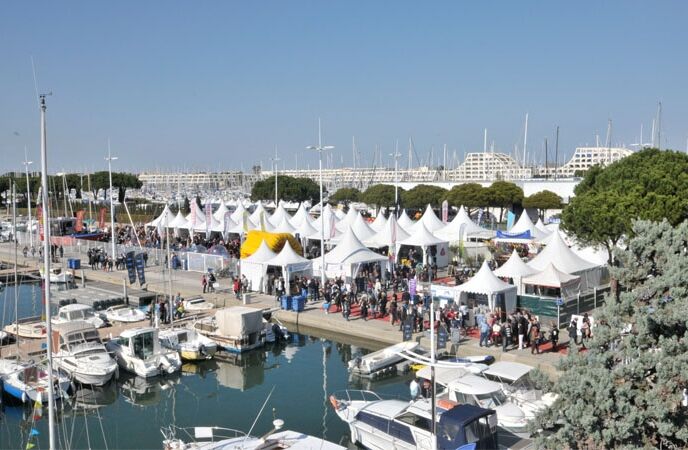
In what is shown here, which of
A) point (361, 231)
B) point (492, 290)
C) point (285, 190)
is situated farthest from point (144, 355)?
point (285, 190)

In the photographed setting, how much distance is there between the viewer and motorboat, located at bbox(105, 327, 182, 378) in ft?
72.0

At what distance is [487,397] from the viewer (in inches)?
640

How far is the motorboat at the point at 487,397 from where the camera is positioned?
613 inches

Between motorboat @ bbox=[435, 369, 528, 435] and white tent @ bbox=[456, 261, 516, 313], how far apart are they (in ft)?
25.5

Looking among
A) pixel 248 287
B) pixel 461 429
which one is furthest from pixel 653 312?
pixel 248 287

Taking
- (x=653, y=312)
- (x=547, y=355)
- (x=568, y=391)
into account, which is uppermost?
(x=653, y=312)

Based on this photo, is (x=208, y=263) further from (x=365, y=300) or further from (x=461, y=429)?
(x=461, y=429)

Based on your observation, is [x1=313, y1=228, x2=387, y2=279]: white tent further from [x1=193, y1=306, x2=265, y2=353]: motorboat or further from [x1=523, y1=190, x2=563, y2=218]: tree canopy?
[x1=523, y1=190, x2=563, y2=218]: tree canopy

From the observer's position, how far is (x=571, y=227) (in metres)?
A: 29.5

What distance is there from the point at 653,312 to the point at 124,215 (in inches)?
3288

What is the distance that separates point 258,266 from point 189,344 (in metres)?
8.99

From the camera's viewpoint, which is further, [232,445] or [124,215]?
[124,215]

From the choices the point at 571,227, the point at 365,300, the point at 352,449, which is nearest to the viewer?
the point at 352,449

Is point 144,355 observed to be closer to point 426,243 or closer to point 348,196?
point 426,243
